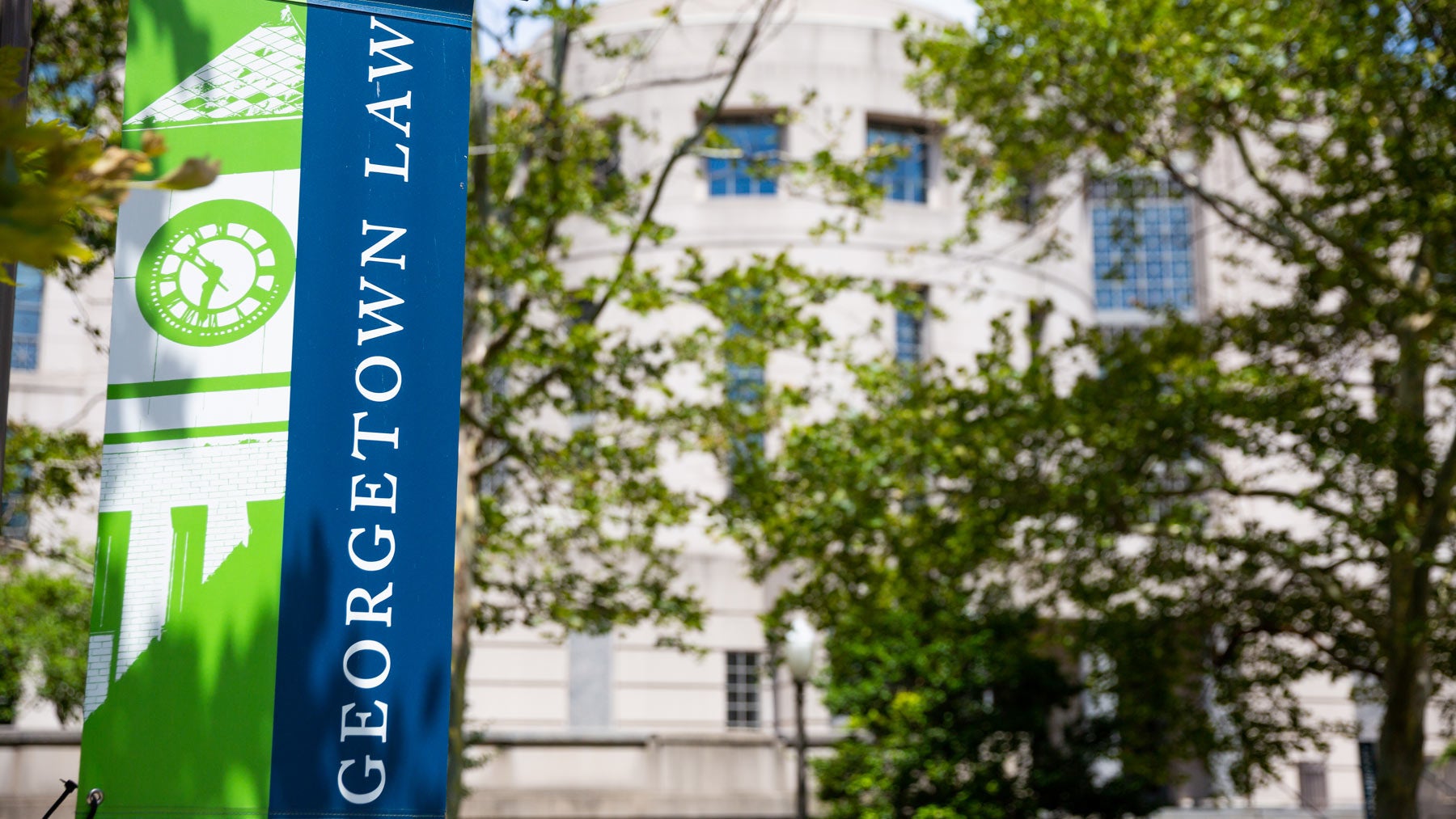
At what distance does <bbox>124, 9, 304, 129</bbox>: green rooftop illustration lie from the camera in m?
4.68

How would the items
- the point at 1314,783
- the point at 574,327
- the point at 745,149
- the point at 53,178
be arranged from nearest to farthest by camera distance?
the point at 53,178, the point at 574,327, the point at 745,149, the point at 1314,783

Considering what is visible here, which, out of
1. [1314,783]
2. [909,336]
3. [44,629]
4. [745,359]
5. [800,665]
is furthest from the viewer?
[1314,783]

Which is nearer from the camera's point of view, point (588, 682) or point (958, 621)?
point (958, 621)

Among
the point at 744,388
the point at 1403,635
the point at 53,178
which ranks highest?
the point at 744,388

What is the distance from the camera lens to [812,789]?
76.5ft

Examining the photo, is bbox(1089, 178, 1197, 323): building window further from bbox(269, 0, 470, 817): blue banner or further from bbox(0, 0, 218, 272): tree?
bbox(0, 0, 218, 272): tree

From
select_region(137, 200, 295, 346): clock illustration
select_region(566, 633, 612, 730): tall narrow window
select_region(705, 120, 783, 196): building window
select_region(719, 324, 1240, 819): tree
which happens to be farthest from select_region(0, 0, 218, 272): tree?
select_region(705, 120, 783, 196): building window

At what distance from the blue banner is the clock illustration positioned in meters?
0.11

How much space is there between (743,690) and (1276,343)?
601 inches

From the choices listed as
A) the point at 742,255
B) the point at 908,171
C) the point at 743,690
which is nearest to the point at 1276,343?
the point at 742,255

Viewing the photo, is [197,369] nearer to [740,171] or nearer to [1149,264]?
[740,171]

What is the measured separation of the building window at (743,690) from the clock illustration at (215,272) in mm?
25109

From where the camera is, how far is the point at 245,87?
4.74 m

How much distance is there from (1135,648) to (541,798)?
35.2ft
